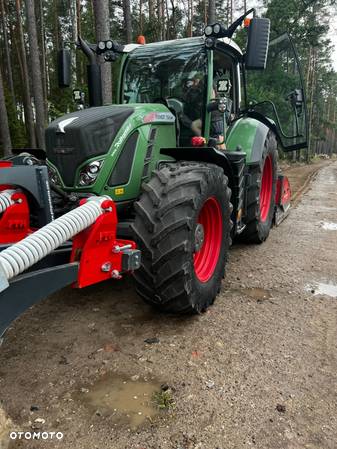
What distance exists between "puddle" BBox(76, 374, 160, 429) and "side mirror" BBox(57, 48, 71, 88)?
3531 mm

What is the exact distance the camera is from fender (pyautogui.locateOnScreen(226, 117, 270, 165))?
515 cm

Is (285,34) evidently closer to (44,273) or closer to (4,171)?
(4,171)

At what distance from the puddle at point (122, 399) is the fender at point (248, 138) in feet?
10.6

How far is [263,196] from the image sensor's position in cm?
635

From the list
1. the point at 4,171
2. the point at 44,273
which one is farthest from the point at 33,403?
the point at 4,171

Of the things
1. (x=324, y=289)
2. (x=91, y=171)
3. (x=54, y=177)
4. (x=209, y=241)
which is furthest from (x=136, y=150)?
(x=324, y=289)

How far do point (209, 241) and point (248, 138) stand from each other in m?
1.98

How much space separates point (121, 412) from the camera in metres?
2.45

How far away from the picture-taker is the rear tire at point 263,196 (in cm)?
520

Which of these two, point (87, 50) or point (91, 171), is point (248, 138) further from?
point (91, 171)

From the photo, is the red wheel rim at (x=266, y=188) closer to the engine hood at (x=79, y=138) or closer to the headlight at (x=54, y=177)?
the engine hood at (x=79, y=138)

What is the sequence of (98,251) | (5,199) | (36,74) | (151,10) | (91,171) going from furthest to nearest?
1. (151,10)
2. (36,74)
3. (91,171)
4. (5,199)
5. (98,251)

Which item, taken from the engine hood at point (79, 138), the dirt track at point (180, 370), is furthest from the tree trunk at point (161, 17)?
the dirt track at point (180, 370)

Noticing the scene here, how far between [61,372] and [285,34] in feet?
16.0
